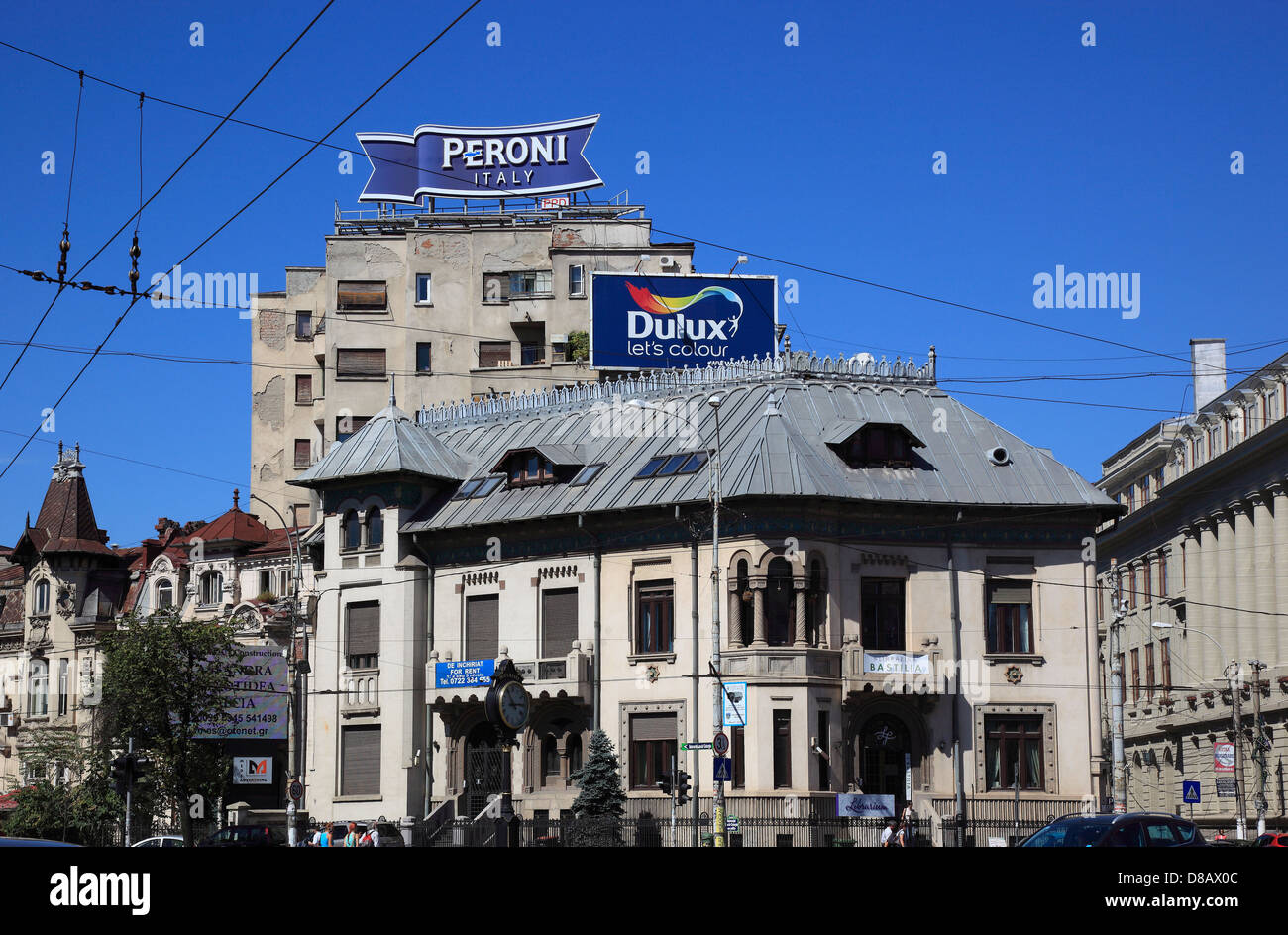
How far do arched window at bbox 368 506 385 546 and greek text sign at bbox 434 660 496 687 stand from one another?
559 cm

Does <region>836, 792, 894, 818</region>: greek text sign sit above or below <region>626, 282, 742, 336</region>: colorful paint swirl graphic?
below

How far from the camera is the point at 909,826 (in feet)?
143

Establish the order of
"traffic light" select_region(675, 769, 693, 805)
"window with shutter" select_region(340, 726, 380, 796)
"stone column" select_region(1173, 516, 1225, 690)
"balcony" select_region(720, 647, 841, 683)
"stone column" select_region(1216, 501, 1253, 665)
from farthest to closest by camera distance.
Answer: "stone column" select_region(1173, 516, 1225, 690) < "stone column" select_region(1216, 501, 1253, 665) < "window with shutter" select_region(340, 726, 380, 796) < "balcony" select_region(720, 647, 841, 683) < "traffic light" select_region(675, 769, 693, 805)

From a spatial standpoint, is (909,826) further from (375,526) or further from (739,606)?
(375,526)

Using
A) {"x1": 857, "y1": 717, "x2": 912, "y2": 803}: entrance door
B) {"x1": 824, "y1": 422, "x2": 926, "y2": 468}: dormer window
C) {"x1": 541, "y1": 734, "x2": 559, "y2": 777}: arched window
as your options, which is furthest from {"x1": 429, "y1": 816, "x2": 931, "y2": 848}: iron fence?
{"x1": 824, "y1": 422, "x2": 926, "y2": 468}: dormer window

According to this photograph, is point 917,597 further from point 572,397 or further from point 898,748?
point 572,397

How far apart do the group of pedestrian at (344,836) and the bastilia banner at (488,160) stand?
122 ft

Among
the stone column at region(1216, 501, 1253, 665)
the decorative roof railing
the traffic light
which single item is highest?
the decorative roof railing

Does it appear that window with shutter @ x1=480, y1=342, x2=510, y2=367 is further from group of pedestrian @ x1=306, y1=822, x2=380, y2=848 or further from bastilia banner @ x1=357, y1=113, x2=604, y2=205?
group of pedestrian @ x1=306, y1=822, x2=380, y2=848

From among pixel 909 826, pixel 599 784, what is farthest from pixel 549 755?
pixel 909 826

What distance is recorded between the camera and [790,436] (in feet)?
160
